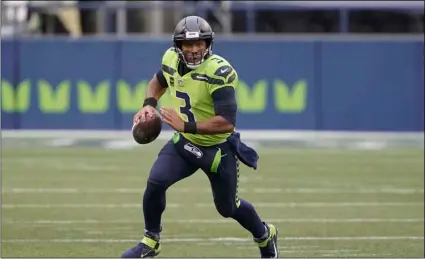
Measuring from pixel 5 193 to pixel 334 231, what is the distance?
392 centimetres

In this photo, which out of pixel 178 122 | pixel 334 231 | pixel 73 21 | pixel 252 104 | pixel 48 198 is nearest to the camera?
pixel 178 122

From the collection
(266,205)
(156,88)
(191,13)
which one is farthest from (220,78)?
(191,13)

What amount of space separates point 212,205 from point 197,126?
14.2ft

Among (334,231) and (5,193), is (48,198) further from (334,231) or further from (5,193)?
(334,231)

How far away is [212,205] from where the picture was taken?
11.2 m

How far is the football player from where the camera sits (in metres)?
6.93

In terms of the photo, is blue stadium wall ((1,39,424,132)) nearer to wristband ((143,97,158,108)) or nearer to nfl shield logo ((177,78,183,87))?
wristband ((143,97,158,108))

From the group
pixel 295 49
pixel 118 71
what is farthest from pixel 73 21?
pixel 295 49

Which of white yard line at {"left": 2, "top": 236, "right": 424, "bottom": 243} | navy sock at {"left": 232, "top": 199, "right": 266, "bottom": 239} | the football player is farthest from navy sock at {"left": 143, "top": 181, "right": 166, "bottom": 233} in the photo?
white yard line at {"left": 2, "top": 236, "right": 424, "bottom": 243}

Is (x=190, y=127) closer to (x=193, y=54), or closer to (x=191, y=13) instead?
(x=193, y=54)

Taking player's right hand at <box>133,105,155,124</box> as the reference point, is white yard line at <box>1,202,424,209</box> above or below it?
below

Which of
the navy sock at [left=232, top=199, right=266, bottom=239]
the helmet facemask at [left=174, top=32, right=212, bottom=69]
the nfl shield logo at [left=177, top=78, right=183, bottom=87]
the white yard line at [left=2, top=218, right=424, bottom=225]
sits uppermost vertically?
the helmet facemask at [left=174, top=32, right=212, bottom=69]

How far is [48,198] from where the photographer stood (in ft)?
37.5

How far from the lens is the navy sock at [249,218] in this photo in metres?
7.37
